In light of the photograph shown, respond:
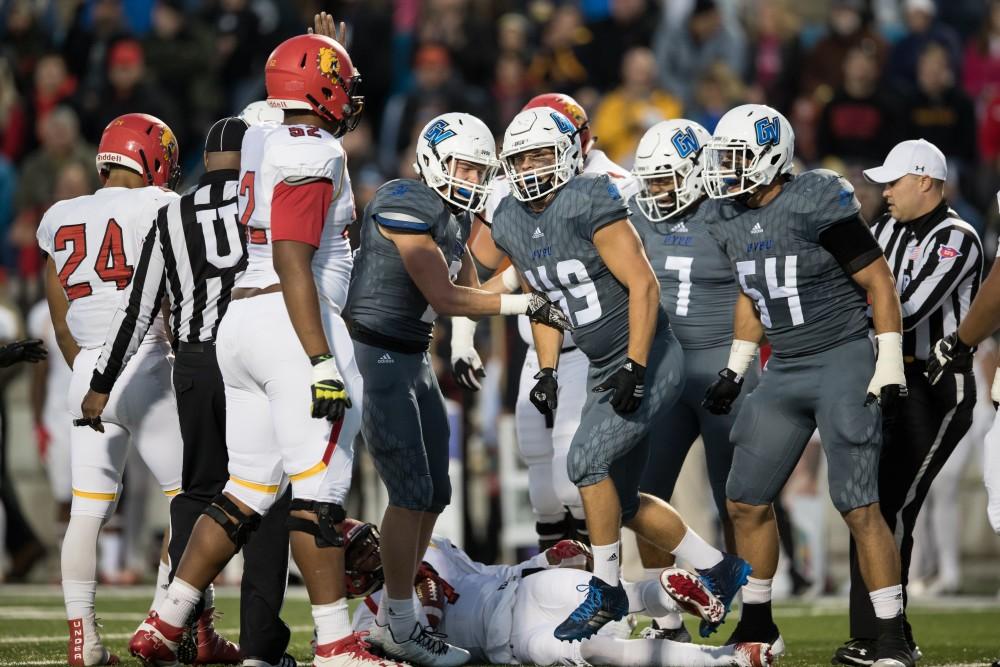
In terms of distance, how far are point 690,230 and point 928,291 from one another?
1.11 m

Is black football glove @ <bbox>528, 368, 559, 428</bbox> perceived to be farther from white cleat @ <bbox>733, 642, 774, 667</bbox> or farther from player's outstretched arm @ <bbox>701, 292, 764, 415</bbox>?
white cleat @ <bbox>733, 642, 774, 667</bbox>

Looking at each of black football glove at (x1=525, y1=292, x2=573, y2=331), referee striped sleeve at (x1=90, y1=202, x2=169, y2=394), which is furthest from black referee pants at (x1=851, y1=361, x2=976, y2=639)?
referee striped sleeve at (x1=90, y1=202, x2=169, y2=394)

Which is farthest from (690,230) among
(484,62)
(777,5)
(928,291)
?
(777,5)

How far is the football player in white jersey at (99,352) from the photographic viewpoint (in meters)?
6.23

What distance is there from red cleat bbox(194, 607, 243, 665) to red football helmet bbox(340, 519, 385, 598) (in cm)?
53

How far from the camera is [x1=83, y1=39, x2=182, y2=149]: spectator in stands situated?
12375 mm

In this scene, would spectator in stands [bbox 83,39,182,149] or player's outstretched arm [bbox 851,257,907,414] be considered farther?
spectator in stands [bbox 83,39,182,149]

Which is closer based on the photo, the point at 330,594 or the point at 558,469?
the point at 330,594

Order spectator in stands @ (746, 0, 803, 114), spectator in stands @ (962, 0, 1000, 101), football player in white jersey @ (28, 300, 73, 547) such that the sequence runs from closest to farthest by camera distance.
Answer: football player in white jersey @ (28, 300, 73, 547) < spectator in stands @ (962, 0, 1000, 101) < spectator in stands @ (746, 0, 803, 114)

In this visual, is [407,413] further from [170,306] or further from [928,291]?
[928,291]

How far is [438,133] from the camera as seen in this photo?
6.12 metres

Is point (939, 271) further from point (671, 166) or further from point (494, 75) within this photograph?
point (494, 75)

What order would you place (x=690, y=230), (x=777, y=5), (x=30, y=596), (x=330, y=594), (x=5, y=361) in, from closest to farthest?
(x=330, y=594), (x=5, y=361), (x=690, y=230), (x=30, y=596), (x=777, y=5)

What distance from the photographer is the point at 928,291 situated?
6.29 m
